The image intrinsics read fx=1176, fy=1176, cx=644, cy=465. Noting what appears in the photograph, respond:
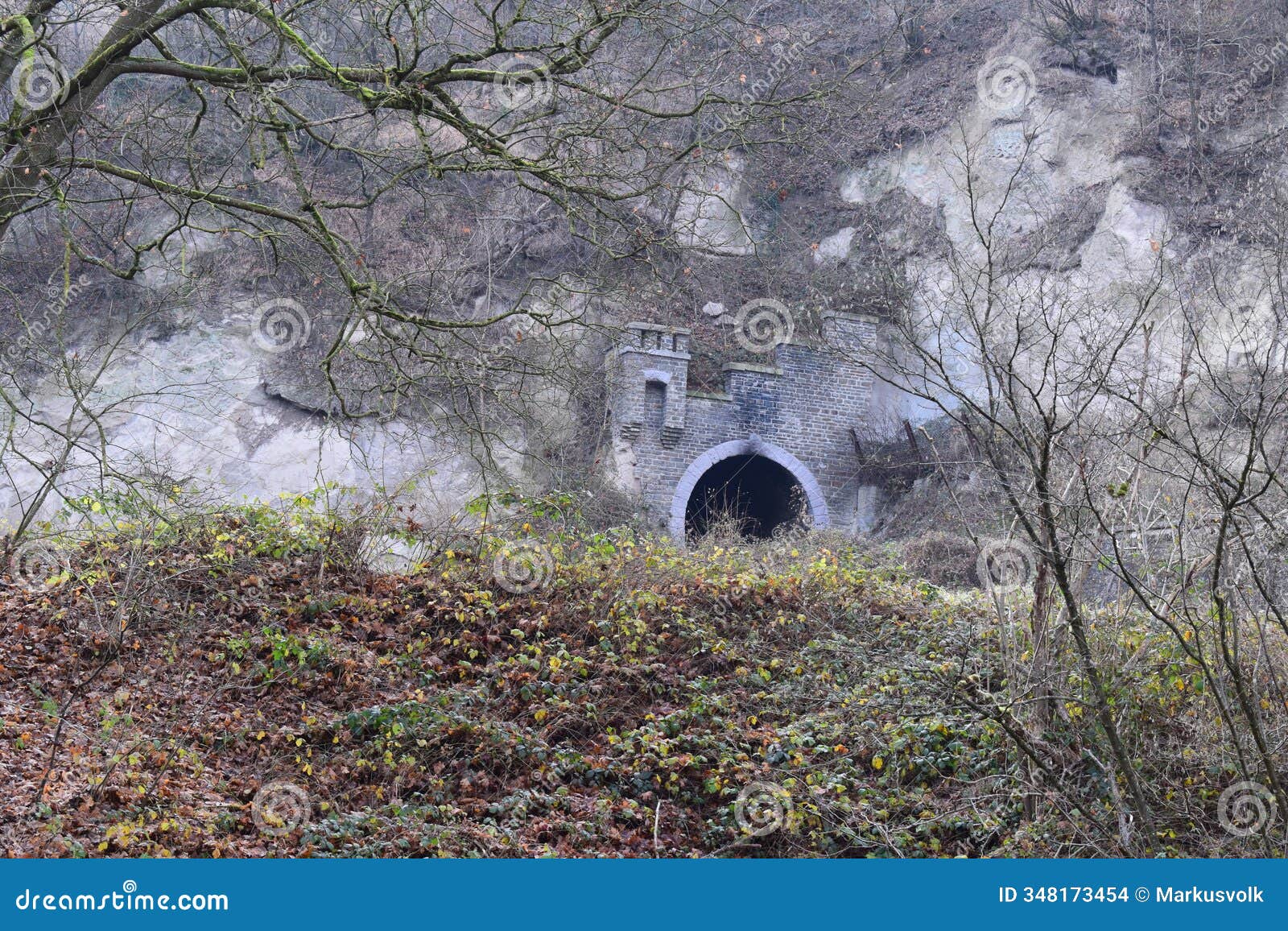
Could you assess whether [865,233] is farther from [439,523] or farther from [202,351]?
[439,523]

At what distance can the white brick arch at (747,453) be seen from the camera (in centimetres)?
1972

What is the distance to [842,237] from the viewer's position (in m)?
24.1

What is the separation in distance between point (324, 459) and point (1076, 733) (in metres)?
15.2

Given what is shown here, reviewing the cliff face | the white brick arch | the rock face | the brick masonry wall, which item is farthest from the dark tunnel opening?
the rock face

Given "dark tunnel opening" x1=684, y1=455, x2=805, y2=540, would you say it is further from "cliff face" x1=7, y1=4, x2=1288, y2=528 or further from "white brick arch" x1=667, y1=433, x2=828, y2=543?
"cliff face" x1=7, y1=4, x2=1288, y2=528

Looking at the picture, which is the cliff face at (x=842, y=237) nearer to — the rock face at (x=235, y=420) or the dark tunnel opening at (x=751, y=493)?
the rock face at (x=235, y=420)

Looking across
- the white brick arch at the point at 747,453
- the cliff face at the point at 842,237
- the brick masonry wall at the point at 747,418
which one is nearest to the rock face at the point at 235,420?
the cliff face at the point at 842,237

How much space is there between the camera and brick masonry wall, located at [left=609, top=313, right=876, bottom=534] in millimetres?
19531

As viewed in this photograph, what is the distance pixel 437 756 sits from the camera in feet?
21.4

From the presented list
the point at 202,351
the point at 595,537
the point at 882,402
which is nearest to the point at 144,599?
the point at 595,537

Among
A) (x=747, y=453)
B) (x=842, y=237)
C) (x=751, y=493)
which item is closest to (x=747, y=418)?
(x=747, y=453)

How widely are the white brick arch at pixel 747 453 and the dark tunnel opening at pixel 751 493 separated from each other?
0.19 metres

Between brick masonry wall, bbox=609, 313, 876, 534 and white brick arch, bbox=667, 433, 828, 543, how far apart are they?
14 mm

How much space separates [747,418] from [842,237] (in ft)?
19.3
